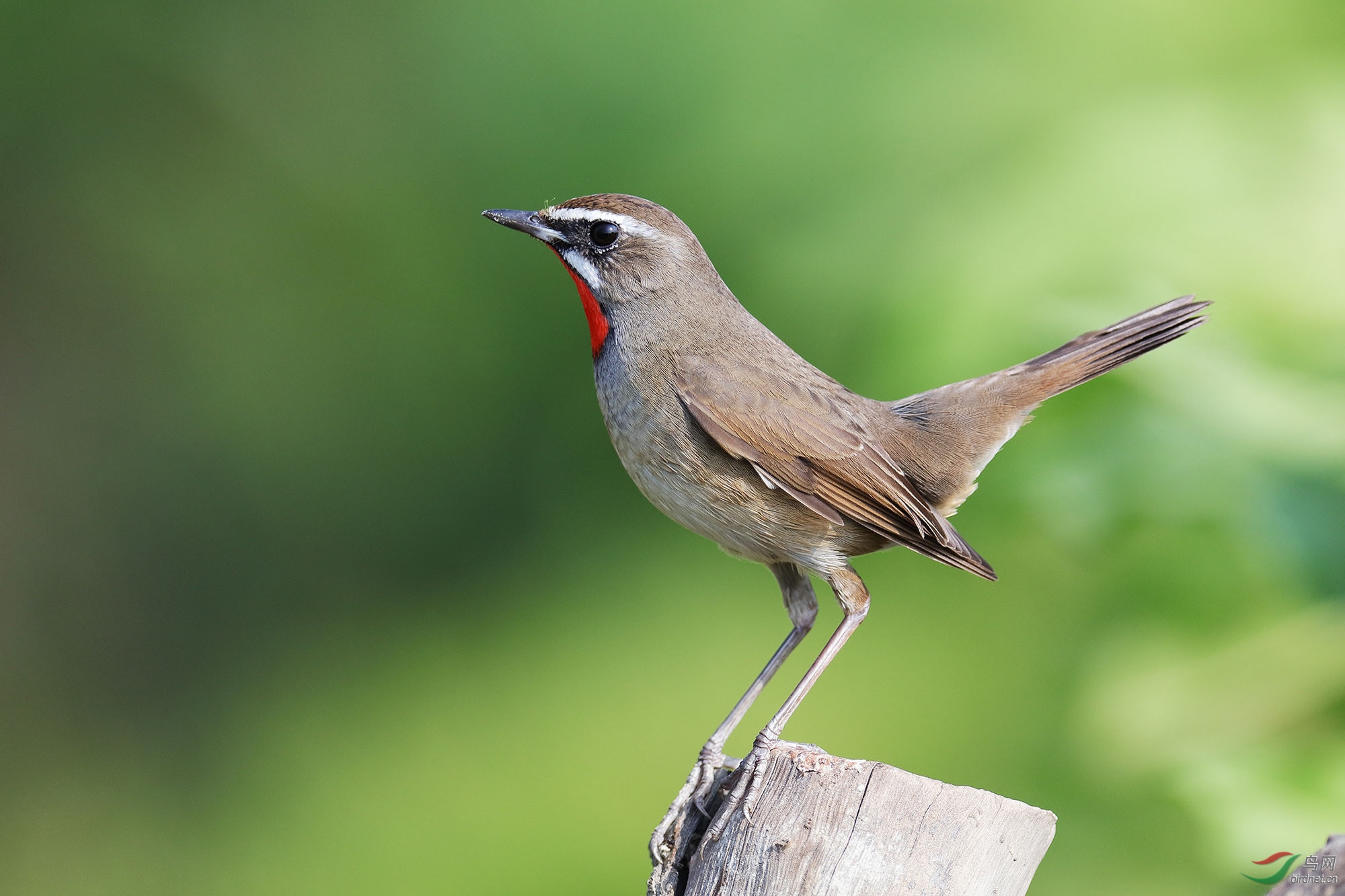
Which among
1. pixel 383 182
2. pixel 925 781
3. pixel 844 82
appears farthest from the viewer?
pixel 383 182

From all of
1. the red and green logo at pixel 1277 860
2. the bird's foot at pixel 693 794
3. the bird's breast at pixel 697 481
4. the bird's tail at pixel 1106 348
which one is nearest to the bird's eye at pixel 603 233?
the bird's breast at pixel 697 481

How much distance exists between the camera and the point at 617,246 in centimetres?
373

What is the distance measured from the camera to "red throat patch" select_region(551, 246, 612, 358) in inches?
148

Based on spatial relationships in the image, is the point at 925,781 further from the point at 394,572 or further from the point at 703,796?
the point at 394,572

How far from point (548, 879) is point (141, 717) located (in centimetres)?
295

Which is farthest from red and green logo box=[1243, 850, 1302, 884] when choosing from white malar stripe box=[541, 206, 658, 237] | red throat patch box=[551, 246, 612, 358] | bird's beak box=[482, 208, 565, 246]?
bird's beak box=[482, 208, 565, 246]

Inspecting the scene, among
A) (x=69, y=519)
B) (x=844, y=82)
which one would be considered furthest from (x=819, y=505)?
(x=69, y=519)

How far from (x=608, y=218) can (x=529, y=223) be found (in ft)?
0.87

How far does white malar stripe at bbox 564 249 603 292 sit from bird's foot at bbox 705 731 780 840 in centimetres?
151

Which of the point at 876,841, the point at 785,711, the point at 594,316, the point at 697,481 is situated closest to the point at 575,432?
the point at 594,316

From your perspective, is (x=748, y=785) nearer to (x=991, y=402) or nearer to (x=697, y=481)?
(x=697, y=481)

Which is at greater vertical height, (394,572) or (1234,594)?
(1234,594)

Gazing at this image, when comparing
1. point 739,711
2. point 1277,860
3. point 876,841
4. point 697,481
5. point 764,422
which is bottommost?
point 876,841

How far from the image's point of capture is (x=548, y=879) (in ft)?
20.2
